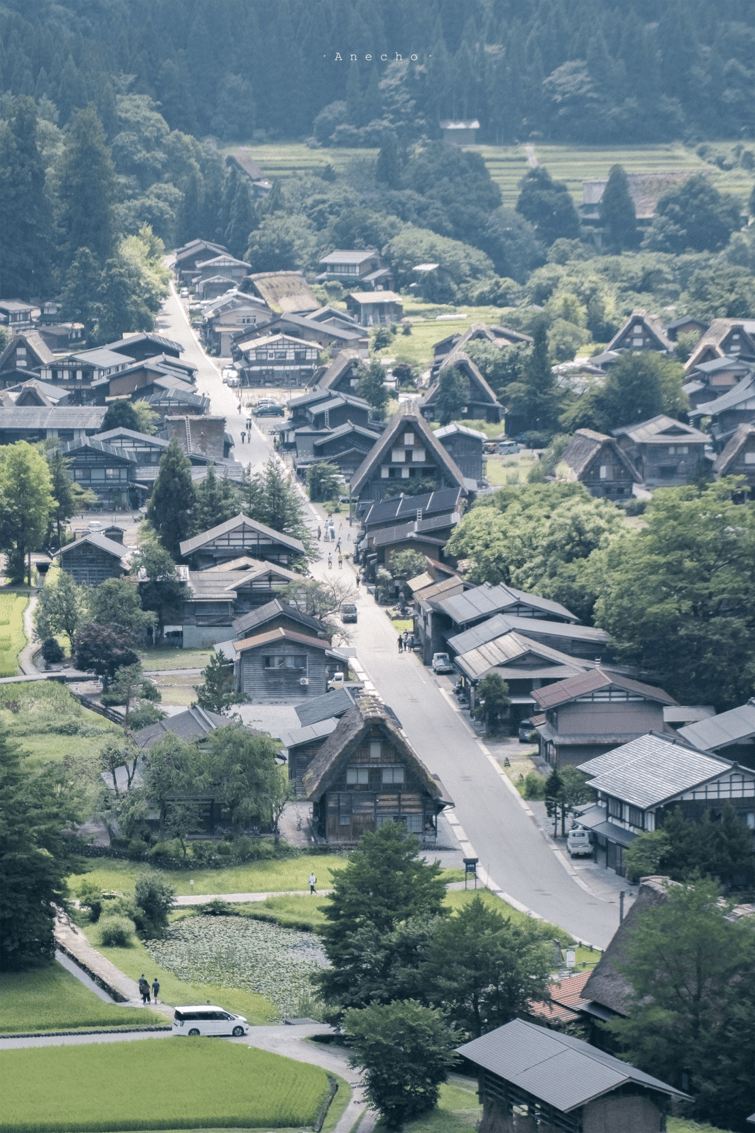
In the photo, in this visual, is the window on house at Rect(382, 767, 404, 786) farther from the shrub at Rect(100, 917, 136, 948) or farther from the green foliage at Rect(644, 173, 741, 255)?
Result: the green foliage at Rect(644, 173, 741, 255)

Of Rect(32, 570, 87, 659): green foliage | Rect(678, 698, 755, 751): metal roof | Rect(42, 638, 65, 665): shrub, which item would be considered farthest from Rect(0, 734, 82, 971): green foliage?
Rect(32, 570, 87, 659): green foliage

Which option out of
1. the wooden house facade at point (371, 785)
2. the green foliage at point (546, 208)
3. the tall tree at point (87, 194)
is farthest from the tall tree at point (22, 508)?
the green foliage at point (546, 208)

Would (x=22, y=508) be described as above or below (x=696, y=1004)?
above

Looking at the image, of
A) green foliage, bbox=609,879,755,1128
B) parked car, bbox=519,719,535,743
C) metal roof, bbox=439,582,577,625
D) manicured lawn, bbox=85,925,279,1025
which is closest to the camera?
green foliage, bbox=609,879,755,1128

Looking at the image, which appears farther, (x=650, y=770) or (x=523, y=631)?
(x=523, y=631)

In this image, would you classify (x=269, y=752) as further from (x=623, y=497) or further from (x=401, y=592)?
(x=623, y=497)

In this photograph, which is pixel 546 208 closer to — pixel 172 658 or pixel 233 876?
pixel 172 658

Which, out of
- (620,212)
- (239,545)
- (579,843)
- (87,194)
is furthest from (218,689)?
(620,212)
